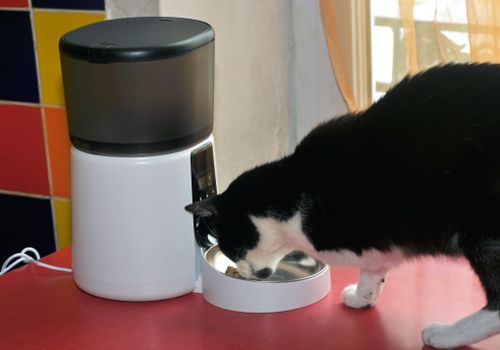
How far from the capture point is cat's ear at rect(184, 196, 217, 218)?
1.37 m

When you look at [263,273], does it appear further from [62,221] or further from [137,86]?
[62,221]

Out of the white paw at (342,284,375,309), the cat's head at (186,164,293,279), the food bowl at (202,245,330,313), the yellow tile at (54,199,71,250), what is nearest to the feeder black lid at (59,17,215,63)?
the cat's head at (186,164,293,279)

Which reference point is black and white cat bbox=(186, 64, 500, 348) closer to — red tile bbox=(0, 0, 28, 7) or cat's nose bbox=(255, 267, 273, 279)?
cat's nose bbox=(255, 267, 273, 279)

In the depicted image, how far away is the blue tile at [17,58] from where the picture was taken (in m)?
1.83

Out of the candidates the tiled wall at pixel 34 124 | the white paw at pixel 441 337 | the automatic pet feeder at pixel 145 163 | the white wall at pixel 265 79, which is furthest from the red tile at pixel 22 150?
the white paw at pixel 441 337

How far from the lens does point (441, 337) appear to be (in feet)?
4.10

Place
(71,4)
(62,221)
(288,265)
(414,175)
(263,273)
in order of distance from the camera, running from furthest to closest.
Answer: (62,221)
(71,4)
(288,265)
(263,273)
(414,175)

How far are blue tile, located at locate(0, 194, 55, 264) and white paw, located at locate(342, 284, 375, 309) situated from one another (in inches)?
32.6

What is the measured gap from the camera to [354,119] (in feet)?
4.26

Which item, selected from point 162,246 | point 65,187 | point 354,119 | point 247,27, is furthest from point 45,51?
point 354,119

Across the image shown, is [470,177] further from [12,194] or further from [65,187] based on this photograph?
[12,194]

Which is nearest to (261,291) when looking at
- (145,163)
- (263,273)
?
(263,273)

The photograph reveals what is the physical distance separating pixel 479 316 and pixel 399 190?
A: 8.4 inches

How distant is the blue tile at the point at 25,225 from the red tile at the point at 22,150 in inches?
1.3
